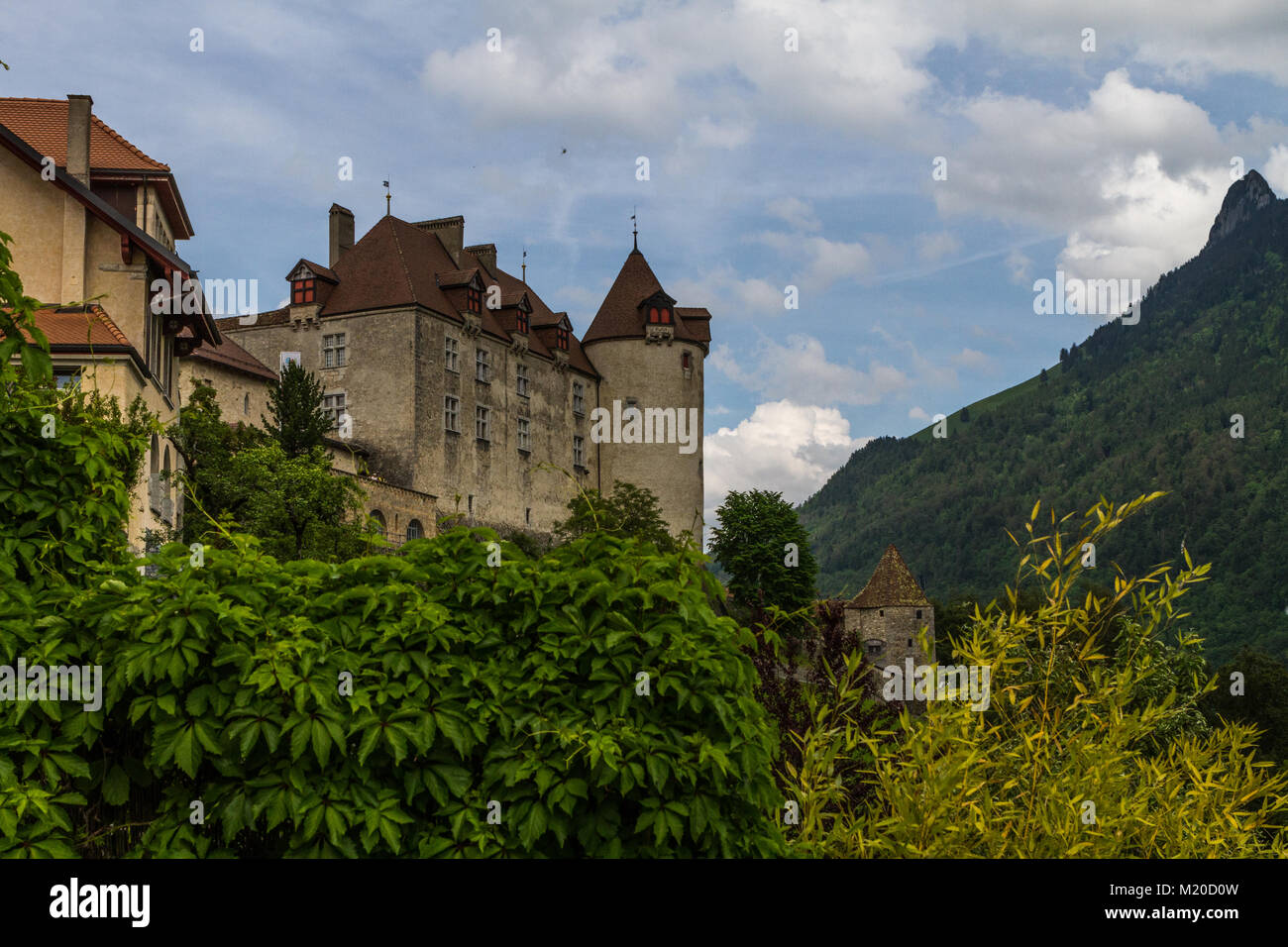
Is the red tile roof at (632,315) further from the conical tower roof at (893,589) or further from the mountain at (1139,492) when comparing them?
the mountain at (1139,492)

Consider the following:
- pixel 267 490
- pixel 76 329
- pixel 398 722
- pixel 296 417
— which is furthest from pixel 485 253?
pixel 398 722

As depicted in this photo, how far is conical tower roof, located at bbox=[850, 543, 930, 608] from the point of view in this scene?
67.4m

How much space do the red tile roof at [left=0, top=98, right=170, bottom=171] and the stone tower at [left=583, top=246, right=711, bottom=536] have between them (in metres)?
42.8

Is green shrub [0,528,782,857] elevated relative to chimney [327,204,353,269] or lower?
lower

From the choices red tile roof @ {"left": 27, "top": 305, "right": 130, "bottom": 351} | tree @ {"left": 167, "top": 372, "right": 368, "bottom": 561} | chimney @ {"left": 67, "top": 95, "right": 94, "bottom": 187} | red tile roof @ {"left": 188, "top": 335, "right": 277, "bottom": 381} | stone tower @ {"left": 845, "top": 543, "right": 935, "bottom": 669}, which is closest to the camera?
red tile roof @ {"left": 27, "top": 305, "right": 130, "bottom": 351}

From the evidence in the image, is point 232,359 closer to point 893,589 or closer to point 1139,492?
point 893,589

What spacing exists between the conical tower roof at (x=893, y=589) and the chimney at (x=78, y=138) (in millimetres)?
45375

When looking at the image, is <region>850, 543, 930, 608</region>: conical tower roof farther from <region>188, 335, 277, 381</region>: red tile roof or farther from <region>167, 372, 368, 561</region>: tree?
<region>167, 372, 368, 561</region>: tree

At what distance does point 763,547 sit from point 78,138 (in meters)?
43.3

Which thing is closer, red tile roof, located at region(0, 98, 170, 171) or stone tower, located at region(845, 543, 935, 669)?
red tile roof, located at region(0, 98, 170, 171)

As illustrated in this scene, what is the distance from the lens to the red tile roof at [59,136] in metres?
32.1

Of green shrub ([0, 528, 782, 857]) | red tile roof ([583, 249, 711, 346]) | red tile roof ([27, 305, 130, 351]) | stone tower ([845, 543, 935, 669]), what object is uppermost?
red tile roof ([583, 249, 711, 346])

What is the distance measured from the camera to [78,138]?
3147 cm

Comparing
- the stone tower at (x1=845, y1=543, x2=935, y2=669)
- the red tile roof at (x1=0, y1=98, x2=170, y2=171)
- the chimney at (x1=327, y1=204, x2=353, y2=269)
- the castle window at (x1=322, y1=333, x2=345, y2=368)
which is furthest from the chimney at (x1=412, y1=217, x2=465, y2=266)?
the red tile roof at (x1=0, y1=98, x2=170, y2=171)
